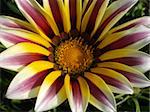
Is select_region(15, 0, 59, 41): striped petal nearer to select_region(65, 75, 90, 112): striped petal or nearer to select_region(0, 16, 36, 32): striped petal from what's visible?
select_region(0, 16, 36, 32): striped petal

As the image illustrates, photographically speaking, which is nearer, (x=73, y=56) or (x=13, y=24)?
(x=13, y=24)

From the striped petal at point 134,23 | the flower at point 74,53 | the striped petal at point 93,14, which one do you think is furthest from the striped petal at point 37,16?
the striped petal at point 134,23

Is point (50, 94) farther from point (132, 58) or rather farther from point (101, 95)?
point (132, 58)

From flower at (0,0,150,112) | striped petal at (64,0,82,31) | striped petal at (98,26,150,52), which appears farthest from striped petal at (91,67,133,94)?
striped petal at (64,0,82,31)

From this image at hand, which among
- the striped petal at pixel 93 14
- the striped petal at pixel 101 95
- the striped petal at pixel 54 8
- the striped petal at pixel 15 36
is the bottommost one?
the striped petal at pixel 101 95

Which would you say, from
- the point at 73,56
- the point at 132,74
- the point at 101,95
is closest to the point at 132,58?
the point at 132,74

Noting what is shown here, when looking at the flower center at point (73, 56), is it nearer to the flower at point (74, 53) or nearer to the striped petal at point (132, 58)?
the flower at point (74, 53)

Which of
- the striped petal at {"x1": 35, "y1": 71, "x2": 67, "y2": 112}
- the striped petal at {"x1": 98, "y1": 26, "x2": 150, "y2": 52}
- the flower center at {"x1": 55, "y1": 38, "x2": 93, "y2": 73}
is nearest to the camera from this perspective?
the striped petal at {"x1": 35, "y1": 71, "x2": 67, "y2": 112}
